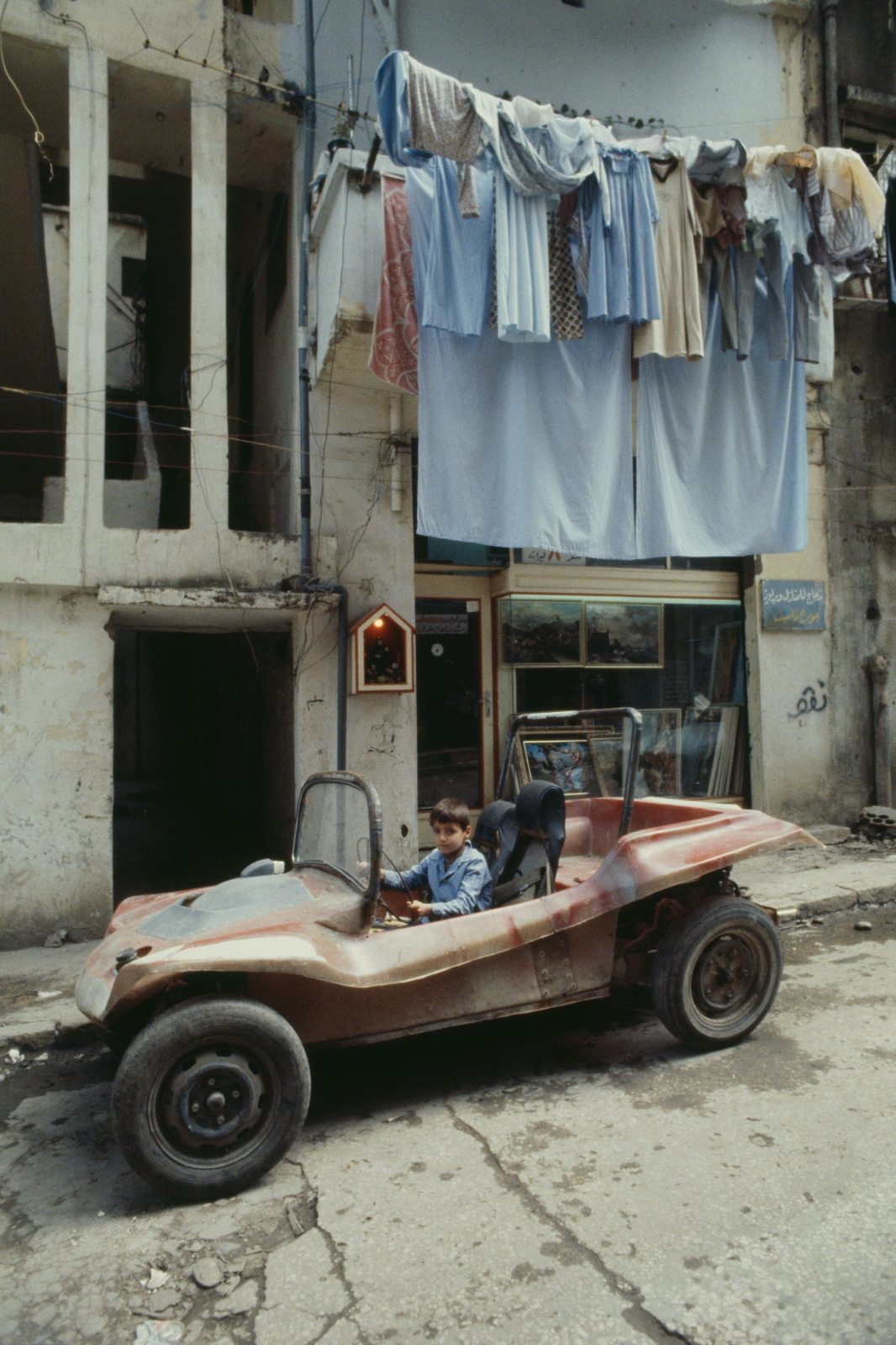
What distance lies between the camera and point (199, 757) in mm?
15594

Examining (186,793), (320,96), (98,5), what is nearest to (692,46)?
(320,96)

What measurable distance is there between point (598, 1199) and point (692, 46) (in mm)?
10875

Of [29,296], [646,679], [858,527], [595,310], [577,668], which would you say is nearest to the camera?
[595,310]

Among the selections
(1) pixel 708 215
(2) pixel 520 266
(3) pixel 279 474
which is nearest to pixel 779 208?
(1) pixel 708 215

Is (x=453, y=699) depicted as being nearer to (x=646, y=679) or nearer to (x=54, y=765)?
(x=646, y=679)

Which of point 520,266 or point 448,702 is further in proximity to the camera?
point 448,702

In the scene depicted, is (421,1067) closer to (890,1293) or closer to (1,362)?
(890,1293)

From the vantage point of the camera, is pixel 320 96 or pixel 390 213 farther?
pixel 320 96

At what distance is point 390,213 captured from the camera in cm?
638

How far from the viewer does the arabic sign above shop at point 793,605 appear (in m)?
9.54

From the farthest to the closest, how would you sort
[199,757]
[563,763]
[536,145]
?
[199,757], [563,763], [536,145]

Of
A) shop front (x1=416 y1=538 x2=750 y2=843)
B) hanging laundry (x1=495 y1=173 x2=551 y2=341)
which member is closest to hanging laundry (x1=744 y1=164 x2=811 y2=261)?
hanging laundry (x1=495 y1=173 x2=551 y2=341)

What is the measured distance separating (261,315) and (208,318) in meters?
2.83

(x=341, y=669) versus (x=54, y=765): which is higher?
Answer: (x=341, y=669)
